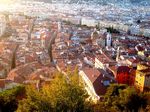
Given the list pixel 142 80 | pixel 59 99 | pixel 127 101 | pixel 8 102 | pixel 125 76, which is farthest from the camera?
pixel 125 76

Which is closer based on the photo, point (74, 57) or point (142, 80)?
point (142, 80)

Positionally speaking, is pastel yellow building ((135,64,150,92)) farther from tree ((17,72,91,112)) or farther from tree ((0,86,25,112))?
tree ((17,72,91,112))

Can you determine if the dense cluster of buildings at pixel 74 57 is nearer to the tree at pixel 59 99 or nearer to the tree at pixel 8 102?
the tree at pixel 59 99

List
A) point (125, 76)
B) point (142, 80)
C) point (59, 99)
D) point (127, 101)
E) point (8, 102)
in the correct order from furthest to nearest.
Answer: point (125, 76) → point (142, 80) → point (127, 101) → point (8, 102) → point (59, 99)

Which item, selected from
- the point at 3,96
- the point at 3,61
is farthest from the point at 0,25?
the point at 3,96

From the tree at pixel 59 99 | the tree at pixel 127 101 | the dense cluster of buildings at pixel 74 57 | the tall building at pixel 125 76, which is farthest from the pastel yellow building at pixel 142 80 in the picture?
the tree at pixel 59 99

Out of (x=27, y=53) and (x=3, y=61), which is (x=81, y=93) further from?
(x=27, y=53)

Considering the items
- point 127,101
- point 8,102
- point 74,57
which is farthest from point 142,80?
point 74,57

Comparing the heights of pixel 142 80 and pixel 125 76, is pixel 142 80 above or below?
above

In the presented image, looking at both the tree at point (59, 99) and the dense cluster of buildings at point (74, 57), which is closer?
the tree at point (59, 99)

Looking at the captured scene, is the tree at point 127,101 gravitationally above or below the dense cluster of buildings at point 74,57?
above

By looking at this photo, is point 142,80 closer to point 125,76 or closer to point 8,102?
point 125,76
